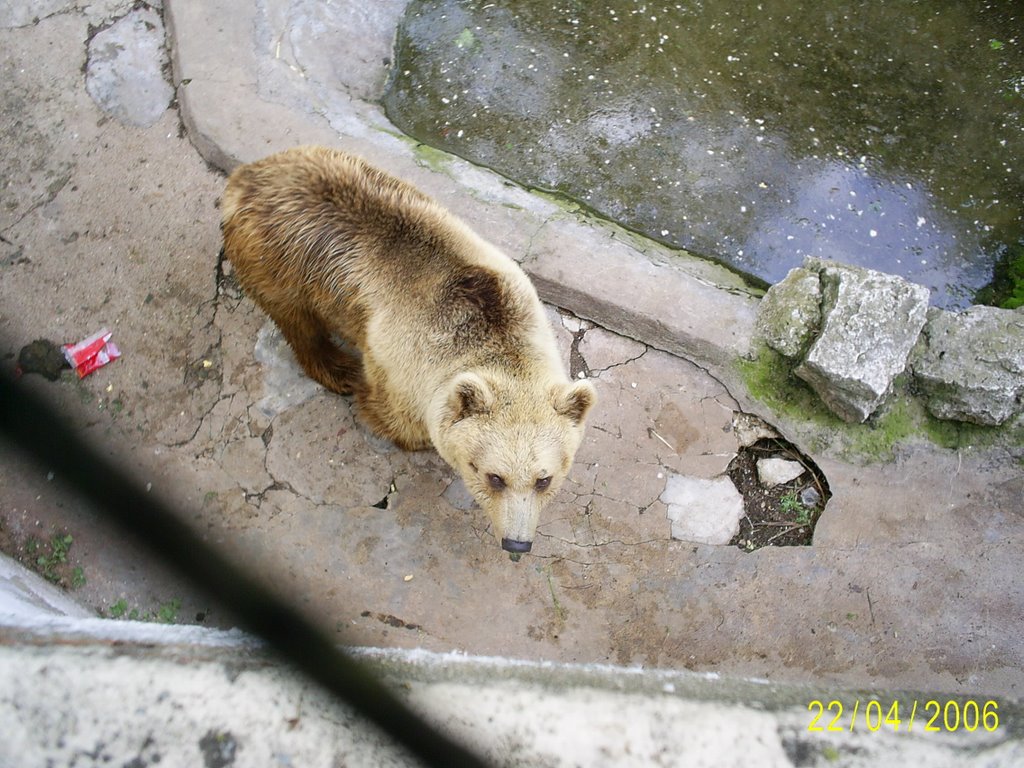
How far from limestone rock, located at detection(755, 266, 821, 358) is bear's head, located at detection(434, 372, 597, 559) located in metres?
1.73

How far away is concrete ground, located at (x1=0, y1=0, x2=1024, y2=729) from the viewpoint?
381 centimetres

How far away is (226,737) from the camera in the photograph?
1787 millimetres

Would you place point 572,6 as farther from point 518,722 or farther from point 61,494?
point 518,722

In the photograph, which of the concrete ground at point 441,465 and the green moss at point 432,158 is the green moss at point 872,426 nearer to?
the concrete ground at point 441,465

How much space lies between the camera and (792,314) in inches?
172

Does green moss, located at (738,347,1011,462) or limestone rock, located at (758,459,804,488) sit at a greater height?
green moss, located at (738,347,1011,462)

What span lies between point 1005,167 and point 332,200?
516 cm

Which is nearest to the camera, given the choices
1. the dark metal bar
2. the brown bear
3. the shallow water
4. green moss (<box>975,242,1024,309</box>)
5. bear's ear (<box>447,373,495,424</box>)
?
the dark metal bar

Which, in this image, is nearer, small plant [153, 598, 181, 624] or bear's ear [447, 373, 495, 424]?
bear's ear [447, 373, 495, 424]

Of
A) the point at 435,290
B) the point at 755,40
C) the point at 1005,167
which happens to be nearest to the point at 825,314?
the point at 435,290

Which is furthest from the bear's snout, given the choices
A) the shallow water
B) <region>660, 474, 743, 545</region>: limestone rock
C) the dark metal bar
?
the shallow water

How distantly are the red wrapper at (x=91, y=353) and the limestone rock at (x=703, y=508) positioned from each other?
3279 mm

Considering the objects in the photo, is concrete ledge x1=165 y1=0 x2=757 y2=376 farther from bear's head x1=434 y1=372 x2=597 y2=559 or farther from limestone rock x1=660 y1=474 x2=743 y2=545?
bear's head x1=434 y1=372 x2=597 y2=559

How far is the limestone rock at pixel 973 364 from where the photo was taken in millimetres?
4113
